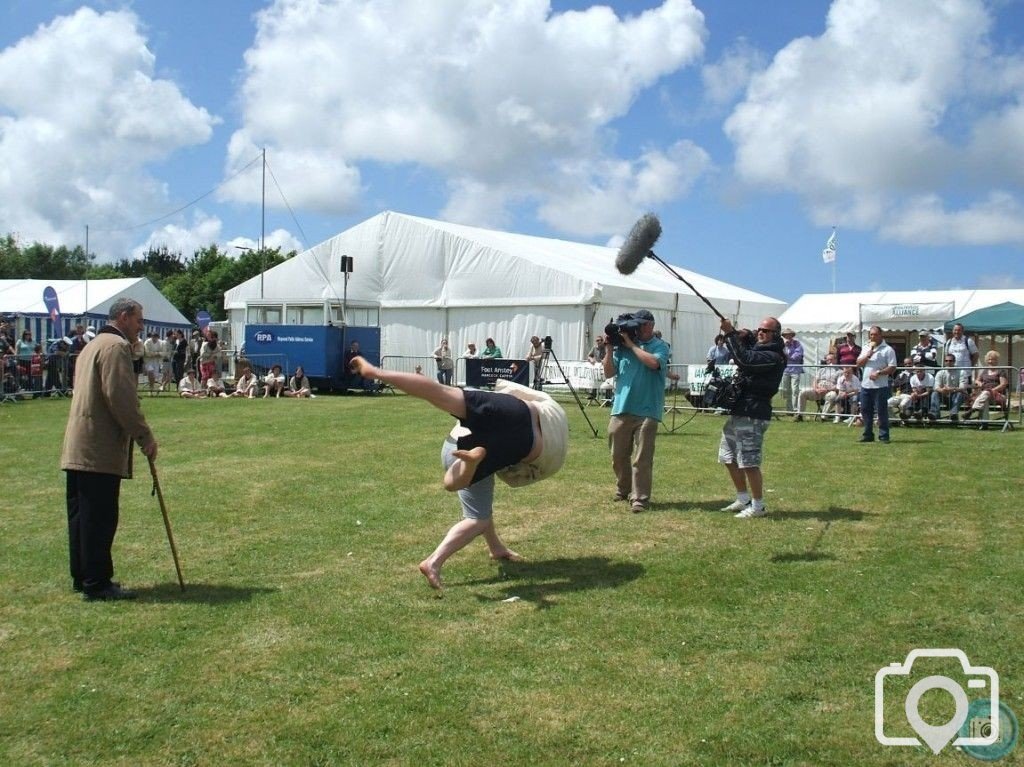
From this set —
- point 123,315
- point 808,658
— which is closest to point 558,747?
point 808,658

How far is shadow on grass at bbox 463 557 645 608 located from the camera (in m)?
6.38

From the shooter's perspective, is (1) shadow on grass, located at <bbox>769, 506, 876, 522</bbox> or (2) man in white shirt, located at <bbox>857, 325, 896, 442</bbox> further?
(2) man in white shirt, located at <bbox>857, 325, 896, 442</bbox>

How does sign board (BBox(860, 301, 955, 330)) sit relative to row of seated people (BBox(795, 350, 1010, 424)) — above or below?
above

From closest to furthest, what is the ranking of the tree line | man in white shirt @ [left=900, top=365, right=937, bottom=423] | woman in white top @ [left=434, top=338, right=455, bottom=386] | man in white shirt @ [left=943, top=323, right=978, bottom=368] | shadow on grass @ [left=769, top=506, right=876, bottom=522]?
shadow on grass @ [left=769, top=506, right=876, bottom=522] < man in white shirt @ [left=900, top=365, right=937, bottom=423] < man in white shirt @ [left=943, top=323, right=978, bottom=368] < woman in white top @ [left=434, top=338, right=455, bottom=386] < the tree line

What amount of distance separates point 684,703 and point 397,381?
101 inches

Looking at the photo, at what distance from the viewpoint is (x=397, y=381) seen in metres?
5.83

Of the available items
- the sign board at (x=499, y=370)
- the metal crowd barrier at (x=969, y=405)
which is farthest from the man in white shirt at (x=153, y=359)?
the metal crowd barrier at (x=969, y=405)

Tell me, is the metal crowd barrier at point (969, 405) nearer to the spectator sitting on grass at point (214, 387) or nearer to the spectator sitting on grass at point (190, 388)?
the spectator sitting on grass at point (214, 387)

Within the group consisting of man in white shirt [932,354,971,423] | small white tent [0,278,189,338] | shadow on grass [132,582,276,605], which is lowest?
shadow on grass [132,582,276,605]

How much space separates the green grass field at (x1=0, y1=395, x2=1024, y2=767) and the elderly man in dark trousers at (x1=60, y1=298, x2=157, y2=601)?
1.03ft

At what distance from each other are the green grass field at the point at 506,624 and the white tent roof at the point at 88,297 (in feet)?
90.1

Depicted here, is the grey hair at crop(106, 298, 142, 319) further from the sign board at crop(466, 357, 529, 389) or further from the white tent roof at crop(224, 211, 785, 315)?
the white tent roof at crop(224, 211, 785, 315)

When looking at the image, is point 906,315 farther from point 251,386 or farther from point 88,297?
point 88,297

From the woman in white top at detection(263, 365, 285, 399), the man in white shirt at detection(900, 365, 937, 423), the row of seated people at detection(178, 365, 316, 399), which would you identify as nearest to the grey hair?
the man in white shirt at detection(900, 365, 937, 423)
